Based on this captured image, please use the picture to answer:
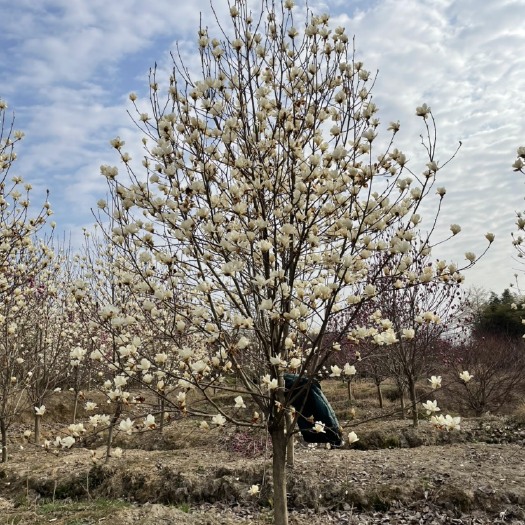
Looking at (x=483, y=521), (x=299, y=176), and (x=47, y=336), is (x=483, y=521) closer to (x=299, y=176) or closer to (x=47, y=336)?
(x=299, y=176)

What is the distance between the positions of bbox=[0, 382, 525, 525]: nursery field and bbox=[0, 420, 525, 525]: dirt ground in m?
0.01

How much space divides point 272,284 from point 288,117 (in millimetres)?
1413

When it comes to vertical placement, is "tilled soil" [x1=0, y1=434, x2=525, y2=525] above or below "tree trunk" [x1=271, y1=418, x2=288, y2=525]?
below

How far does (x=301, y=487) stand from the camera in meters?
6.55

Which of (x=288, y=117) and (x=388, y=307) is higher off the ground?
(x=288, y=117)

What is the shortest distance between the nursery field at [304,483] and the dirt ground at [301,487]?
1 cm

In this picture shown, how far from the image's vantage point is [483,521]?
553 cm

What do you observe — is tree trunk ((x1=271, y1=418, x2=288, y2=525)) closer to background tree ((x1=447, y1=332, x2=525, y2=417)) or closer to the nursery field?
the nursery field

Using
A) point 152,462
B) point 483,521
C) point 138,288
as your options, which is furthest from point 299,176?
point 152,462

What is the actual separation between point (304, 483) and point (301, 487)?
3.6 inches

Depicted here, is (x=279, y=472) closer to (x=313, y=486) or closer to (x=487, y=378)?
(x=313, y=486)

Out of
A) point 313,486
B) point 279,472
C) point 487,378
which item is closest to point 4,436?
point 313,486

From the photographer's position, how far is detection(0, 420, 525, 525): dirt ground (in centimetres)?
571

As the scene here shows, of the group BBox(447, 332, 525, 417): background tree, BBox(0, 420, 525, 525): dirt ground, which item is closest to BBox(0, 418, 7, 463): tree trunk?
BBox(0, 420, 525, 525): dirt ground
